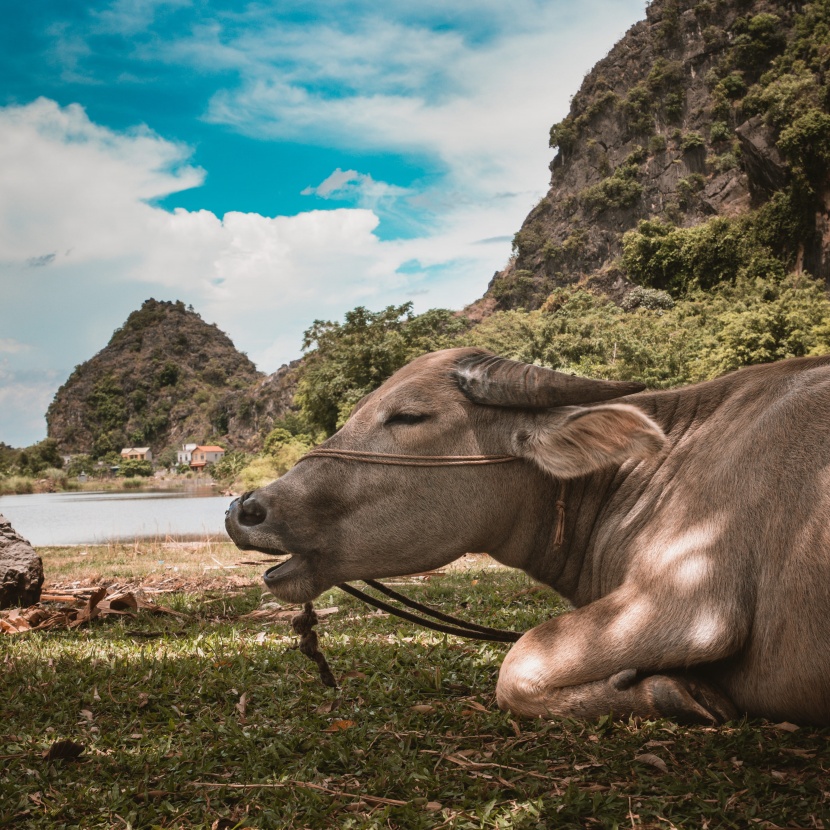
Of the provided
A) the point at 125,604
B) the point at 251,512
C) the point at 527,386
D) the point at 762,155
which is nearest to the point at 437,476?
the point at 527,386

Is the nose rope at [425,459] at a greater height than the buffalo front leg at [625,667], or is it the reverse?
the nose rope at [425,459]

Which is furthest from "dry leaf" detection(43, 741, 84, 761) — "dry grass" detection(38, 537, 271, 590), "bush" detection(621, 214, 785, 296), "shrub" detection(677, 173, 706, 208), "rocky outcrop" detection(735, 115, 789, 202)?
"shrub" detection(677, 173, 706, 208)

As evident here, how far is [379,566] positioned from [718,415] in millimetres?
1665

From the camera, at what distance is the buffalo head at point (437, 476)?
3.22 m

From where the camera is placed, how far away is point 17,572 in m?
7.11

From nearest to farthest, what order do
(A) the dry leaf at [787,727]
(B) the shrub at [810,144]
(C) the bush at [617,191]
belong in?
(A) the dry leaf at [787,727] < (B) the shrub at [810,144] < (C) the bush at [617,191]

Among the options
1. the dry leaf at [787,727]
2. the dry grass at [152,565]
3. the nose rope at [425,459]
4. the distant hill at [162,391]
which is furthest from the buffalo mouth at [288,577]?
the distant hill at [162,391]

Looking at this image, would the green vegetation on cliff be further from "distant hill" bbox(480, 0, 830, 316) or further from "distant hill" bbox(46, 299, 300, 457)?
"distant hill" bbox(480, 0, 830, 316)

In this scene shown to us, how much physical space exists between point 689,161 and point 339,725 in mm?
79111

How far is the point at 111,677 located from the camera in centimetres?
404

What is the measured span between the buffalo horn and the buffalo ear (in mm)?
82

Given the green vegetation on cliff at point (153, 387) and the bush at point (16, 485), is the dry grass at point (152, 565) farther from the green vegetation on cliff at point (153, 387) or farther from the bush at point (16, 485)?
the green vegetation on cliff at point (153, 387)

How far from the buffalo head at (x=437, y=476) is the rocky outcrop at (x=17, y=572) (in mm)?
4969

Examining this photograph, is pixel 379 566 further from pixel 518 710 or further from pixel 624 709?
pixel 624 709
